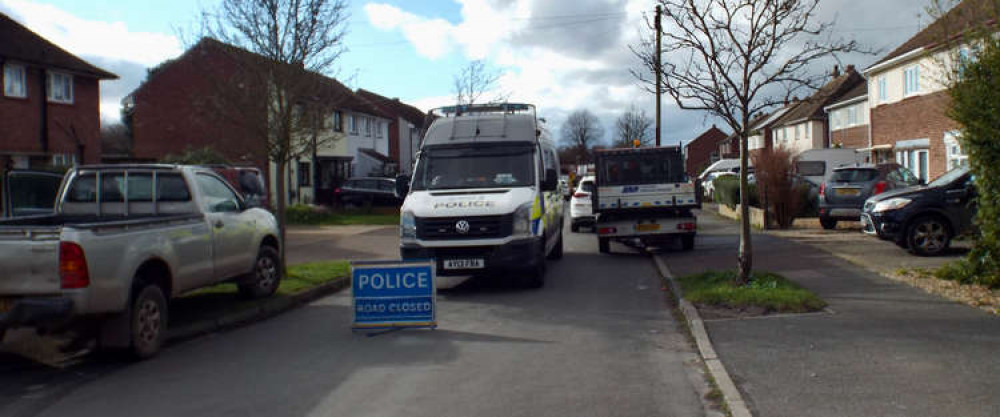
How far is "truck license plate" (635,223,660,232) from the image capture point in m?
16.3

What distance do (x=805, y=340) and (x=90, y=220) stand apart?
24.5 feet

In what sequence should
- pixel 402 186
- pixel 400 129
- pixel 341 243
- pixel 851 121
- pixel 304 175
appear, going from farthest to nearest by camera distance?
pixel 400 129, pixel 851 121, pixel 304 175, pixel 341 243, pixel 402 186

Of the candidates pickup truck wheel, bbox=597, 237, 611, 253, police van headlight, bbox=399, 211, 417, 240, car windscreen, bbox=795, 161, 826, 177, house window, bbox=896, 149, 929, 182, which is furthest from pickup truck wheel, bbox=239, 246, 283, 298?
car windscreen, bbox=795, 161, 826, 177

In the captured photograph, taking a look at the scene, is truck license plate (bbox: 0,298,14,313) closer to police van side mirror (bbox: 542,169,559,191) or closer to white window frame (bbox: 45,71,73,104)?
police van side mirror (bbox: 542,169,559,191)

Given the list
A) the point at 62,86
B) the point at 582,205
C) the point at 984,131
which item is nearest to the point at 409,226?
the point at 984,131

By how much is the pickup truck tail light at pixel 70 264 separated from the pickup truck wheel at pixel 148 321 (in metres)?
0.78

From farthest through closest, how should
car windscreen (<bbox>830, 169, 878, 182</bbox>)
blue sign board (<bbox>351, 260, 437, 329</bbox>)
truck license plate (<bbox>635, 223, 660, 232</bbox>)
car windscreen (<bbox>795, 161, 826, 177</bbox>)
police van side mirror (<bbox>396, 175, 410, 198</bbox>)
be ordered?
1. car windscreen (<bbox>795, 161, 826, 177</bbox>)
2. car windscreen (<bbox>830, 169, 878, 182</bbox>)
3. truck license plate (<bbox>635, 223, 660, 232</bbox>)
4. police van side mirror (<bbox>396, 175, 410, 198</bbox>)
5. blue sign board (<bbox>351, 260, 437, 329</bbox>)

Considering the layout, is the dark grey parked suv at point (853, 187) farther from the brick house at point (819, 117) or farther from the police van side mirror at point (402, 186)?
the brick house at point (819, 117)

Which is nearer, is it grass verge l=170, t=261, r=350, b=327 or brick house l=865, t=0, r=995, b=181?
grass verge l=170, t=261, r=350, b=327

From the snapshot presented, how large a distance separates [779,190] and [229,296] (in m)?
15.5

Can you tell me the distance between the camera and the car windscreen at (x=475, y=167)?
12797mm

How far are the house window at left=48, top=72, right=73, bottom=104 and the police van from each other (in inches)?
705

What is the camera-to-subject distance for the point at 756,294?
366 inches

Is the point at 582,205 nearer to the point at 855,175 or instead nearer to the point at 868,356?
the point at 855,175
